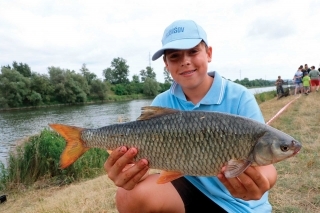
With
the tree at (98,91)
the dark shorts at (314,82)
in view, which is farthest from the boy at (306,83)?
the tree at (98,91)

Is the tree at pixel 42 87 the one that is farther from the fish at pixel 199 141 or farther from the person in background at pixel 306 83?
the fish at pixel 199 141

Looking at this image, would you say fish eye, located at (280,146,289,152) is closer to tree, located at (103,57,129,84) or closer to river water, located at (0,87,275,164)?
river water, located at (0,87,275,164)

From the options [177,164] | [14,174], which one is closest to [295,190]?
[177,164]

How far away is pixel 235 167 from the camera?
1.55 metres

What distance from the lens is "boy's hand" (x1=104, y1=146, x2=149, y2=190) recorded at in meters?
1.75

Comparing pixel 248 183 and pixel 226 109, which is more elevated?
pixel 226 109

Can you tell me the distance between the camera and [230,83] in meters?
2.22

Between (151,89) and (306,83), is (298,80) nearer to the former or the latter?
(306,83)

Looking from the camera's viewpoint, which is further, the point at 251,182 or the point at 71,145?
the point at 71,145

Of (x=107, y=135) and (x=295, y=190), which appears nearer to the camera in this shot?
(x=107, y=135)

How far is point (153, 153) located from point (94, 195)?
2.55m

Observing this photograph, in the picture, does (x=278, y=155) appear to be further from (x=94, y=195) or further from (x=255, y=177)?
(x=94, y=195)

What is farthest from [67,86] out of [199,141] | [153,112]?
[199,141]

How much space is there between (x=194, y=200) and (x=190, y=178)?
0.16 meters
